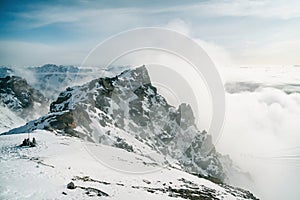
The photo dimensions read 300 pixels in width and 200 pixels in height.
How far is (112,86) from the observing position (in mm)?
194125

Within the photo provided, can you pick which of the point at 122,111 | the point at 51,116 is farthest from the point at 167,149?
the point at 51,116

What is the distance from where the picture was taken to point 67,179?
3284 cm

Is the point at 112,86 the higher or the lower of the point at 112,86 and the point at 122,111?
the higher

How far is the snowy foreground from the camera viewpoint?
2789 centimetres

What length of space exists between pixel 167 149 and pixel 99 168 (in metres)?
155

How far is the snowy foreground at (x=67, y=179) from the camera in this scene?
27891 mm

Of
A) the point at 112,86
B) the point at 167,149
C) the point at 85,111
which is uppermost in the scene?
the point at 112,86

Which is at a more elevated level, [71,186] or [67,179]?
[71,186]

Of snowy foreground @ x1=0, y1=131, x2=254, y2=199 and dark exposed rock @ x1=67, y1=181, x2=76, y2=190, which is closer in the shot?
snowy foreground @ x1=0, y1=131, x2=254, y2=199

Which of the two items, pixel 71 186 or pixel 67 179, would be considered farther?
pixel 67 179

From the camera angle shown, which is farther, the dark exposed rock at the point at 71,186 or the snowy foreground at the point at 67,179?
the dark exposed rock at the point at 71,186

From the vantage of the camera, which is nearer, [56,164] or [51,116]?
[56,164]

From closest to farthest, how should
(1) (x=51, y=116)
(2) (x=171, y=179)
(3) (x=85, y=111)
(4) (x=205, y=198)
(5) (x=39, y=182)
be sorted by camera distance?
1. (5) (x=39, y=182)
2. (4) (x=205, y=198)
3. (2) (x=171, y=179)
4. (1) (x=51, y=116)
5. (3) (x=85, y=111)

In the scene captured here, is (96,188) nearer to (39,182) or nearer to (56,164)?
(39,182)
